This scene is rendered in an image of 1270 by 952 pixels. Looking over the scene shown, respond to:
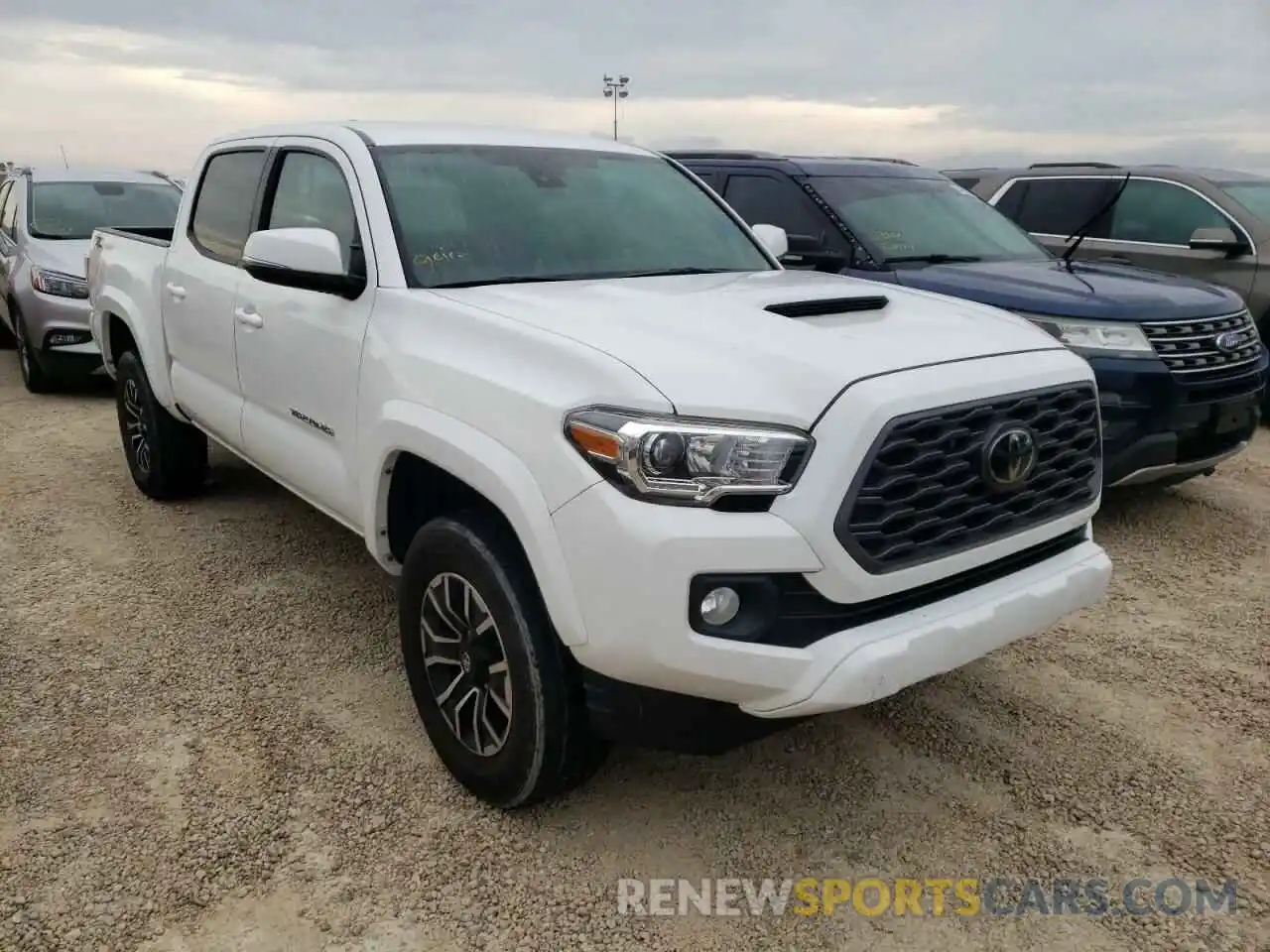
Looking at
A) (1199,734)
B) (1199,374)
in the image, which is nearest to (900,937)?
(1199,734)

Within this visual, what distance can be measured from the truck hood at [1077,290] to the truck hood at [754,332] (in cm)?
209

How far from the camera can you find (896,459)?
2301 mm

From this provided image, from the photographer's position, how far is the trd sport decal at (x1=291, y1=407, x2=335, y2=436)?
3317 mm

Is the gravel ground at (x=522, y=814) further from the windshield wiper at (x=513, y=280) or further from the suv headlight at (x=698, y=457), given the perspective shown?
the windshield wiper at (x=513, y=280)

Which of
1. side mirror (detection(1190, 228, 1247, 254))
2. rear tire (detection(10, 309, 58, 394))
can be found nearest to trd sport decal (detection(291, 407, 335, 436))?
rear tire (detection(10, 309, 58, 394))

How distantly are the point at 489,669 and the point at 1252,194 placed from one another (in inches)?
292

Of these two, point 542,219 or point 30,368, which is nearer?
point 542,219

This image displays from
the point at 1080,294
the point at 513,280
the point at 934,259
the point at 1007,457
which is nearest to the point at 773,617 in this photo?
the point at 1007,457

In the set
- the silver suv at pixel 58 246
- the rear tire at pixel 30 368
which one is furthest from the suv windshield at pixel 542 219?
the rear tire at pixel 30 368

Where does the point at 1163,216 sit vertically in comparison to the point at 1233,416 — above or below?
above

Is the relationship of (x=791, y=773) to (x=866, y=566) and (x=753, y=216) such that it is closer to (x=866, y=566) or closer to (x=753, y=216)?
(x=866, y=566)

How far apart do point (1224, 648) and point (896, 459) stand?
7.77 ft

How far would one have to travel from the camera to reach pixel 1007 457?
2475 mm

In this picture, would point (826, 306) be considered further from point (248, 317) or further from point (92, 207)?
point (92, 207)
